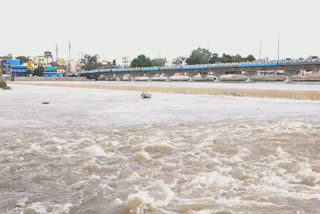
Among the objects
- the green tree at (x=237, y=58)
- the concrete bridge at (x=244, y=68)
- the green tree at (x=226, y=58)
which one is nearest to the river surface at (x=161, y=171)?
the concrete bridge at (x=244, y=68)

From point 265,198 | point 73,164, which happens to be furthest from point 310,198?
point 73,164

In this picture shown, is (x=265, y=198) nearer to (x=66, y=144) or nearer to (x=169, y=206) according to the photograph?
(x=169, y=206)

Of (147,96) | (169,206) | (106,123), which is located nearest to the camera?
(169,206)

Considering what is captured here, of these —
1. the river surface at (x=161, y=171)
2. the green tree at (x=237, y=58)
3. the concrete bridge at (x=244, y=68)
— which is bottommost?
the river surface at (x=161, y=171)

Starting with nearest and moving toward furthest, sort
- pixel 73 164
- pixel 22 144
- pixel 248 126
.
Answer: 1. pixel 73 164
2. pixel 22 144
3. pixel 248 126

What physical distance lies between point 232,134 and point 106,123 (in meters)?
7.07

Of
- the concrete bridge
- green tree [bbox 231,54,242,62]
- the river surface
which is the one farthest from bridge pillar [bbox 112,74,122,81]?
the river surface

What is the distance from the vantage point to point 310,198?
7199 mm

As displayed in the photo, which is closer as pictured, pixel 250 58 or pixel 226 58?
pixel 250 58

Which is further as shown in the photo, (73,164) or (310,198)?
(73,164)

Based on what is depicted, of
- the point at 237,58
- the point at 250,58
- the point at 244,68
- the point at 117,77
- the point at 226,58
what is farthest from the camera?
the point at 226,58

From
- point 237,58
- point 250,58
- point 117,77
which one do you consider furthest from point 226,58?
point 117,77

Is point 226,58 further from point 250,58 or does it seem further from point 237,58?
point 250,58

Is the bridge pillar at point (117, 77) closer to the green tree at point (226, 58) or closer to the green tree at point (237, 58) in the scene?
the green tree at point (226, 58)
